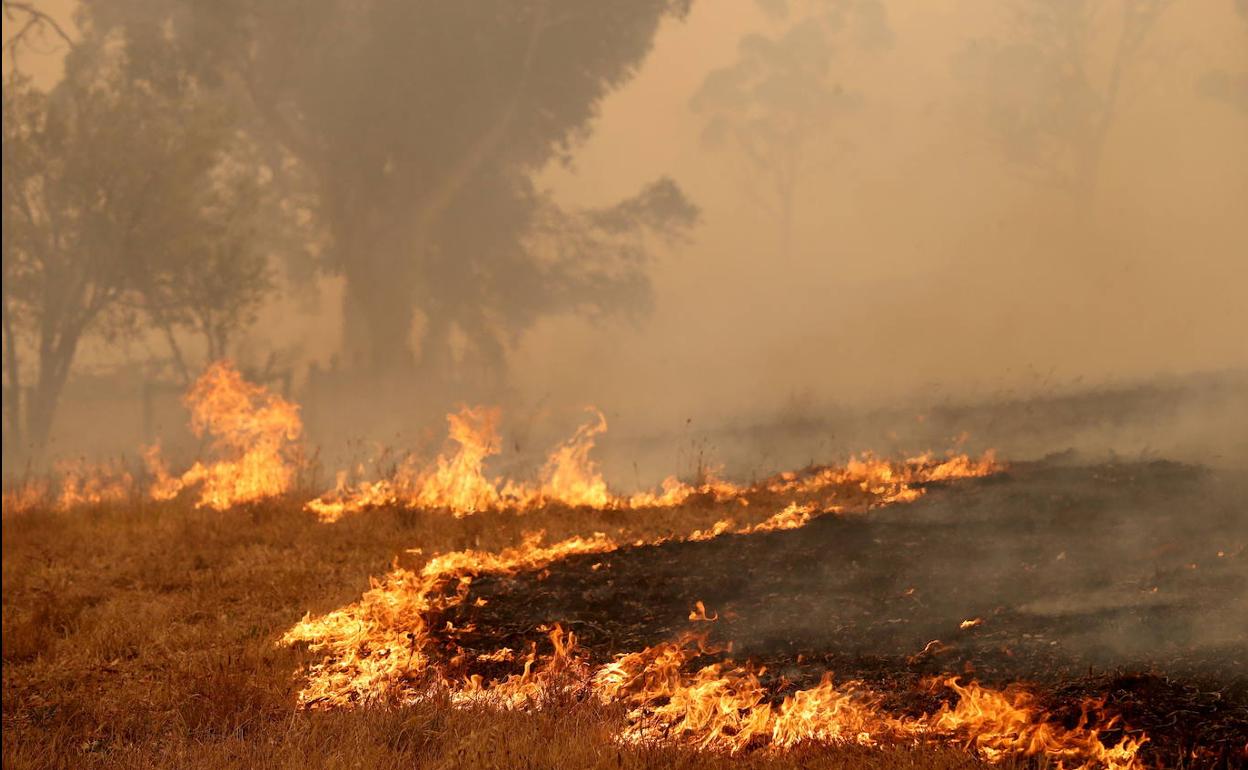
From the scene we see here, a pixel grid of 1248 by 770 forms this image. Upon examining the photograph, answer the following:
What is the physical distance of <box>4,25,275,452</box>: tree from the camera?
21.8m

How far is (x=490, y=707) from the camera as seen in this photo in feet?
22.6

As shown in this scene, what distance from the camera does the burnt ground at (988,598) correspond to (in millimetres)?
6594

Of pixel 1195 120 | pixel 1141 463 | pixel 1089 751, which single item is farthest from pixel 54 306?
pixel 1195 120

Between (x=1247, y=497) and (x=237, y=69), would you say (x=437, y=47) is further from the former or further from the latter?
(x=1247, y=497)

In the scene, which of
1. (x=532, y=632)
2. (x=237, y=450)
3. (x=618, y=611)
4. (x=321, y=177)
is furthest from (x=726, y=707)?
(x=321, y=177)

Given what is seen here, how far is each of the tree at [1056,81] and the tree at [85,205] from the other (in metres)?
24.4

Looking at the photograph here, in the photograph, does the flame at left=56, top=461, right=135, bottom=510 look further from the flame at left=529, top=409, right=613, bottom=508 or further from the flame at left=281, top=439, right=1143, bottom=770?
the flame at left=281, top=439, right=1143, bottom=770

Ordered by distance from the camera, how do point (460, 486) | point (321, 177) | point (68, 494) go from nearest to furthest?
point (460, 486)
point (68, 494)
point (321, 177)

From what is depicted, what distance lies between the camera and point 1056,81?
113 ft

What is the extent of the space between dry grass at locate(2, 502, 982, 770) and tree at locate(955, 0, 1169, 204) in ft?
88.5

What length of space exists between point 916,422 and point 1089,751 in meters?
18.7

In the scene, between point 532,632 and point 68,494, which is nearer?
point 532,632

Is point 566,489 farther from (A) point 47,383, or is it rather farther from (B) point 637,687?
(A) point 47,383

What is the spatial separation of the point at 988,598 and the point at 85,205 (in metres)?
20.4
